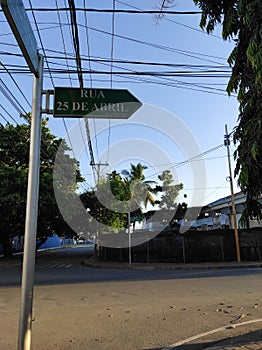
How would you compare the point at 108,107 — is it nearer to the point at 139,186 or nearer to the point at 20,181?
the point at 20,181

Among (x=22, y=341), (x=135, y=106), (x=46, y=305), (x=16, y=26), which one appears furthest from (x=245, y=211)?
(x=46, y=305)

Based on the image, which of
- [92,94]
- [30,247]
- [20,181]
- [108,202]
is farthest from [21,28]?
[108,202]

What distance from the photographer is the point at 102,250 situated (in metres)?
23.3

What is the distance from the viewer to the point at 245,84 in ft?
13.0

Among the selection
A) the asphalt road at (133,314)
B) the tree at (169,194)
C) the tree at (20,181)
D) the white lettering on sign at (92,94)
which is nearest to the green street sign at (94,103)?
the white lettering on sign at (92,94)

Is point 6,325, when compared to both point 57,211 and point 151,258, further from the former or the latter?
point 57,211

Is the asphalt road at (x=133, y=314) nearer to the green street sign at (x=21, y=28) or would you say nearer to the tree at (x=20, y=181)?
the green street sign at (x=21, y=28)

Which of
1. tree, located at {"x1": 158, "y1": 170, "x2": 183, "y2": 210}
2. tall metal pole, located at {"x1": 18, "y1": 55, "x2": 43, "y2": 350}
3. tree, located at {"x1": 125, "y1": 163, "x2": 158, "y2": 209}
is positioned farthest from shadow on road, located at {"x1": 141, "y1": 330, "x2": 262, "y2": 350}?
tree, located at {"x1": 158, "y1": 170, "x2": 183, "y2": 210}

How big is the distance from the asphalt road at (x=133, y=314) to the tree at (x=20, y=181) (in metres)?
11.4

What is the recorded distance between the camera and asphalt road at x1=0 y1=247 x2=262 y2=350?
15.9 ft

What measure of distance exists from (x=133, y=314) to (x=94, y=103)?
14.2ft

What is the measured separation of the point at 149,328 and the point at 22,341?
9.59ft

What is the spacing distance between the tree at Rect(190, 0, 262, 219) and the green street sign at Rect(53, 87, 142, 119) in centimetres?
130

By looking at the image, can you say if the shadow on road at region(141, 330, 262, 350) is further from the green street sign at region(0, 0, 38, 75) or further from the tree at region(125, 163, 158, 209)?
the tree at region(125, 163, 158, 209)
